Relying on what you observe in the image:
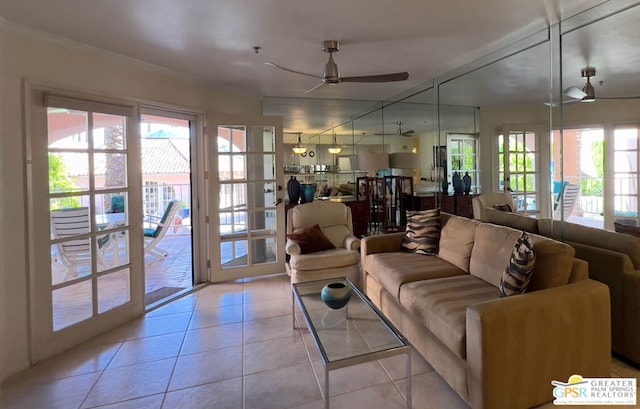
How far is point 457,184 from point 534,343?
282cm

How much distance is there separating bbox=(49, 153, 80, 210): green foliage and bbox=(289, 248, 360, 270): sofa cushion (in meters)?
1.99

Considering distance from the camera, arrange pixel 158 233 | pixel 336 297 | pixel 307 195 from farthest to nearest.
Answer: pixel 307 195 < pixel 158 233 < pixel 336 297

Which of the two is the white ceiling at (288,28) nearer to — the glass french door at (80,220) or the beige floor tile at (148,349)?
the glass french door at (80,220)

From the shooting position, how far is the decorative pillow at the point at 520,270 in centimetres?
192

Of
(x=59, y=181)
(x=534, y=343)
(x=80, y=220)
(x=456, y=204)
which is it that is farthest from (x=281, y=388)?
(x=456, y=204)

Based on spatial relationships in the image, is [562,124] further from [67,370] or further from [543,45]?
[67,370]

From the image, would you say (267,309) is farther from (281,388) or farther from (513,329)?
(513,329)

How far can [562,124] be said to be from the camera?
2.87 meters

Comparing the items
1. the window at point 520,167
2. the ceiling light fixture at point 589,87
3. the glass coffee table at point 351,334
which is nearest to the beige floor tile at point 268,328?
the glass coffee table at point 351,334

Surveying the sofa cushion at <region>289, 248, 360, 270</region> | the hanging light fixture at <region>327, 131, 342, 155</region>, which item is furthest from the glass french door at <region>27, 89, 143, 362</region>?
the hanging light fixture at <region>327, 131, 342, 155</region>

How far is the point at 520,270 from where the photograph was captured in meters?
1.93

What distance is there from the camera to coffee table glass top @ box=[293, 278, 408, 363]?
1.82m

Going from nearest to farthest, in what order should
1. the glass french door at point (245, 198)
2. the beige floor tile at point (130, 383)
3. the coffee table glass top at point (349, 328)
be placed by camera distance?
the coffee table glass top at point (349, 328)
the beige floor tile at point (130, 383)
the glass french door at point (245, 198)

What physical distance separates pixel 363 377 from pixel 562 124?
2.60 meters
